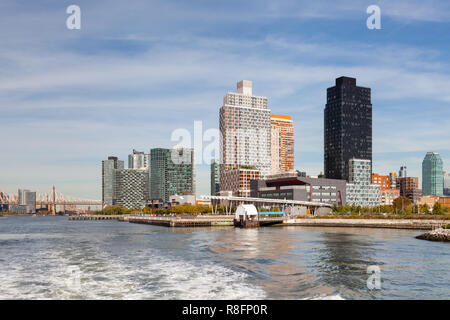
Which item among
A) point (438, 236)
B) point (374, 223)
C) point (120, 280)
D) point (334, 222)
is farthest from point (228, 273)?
point (334, 222)

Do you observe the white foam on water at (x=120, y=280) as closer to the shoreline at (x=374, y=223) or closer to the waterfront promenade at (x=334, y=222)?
the shoreline at (x=374, y=223)

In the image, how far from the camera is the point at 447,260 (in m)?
61.4

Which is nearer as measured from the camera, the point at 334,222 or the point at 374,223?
the point at 374,223

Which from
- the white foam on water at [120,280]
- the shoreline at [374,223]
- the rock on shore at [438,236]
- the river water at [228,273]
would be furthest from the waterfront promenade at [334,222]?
the white foam on water at [120,280]

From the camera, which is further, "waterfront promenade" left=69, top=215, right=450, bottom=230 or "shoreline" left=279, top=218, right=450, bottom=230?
"waterfront promenade" left=69, top=215, right=450, bottom=230

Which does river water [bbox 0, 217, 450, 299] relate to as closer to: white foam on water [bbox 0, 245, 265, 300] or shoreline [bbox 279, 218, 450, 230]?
white foam on water [bbox 0, 245, 265, 300]

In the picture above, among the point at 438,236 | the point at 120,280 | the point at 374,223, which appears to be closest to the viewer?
the point at 120,280

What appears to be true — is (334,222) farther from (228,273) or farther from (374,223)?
(228,273)

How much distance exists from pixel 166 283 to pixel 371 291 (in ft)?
67.7

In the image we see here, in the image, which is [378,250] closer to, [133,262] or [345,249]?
[345,249]

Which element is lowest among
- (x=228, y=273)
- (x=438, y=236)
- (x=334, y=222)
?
(x=334, y=222)

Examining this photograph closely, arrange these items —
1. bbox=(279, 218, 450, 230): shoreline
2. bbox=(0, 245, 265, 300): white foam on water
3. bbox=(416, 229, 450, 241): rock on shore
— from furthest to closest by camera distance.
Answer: bbox=(279, 218, 450, 230): shoreline < bbox=(416, 229, 450, 241): rock on shore < bbox=(0, 245, 265, 300): white foam on water

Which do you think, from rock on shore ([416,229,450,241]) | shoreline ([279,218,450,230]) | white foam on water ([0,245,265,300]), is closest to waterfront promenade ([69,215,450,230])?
shoreline ([279,218,450,230])

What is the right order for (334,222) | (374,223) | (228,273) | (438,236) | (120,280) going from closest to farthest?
(120,280) < (228,273) < (438,236) < (374,223) < (334,222)
